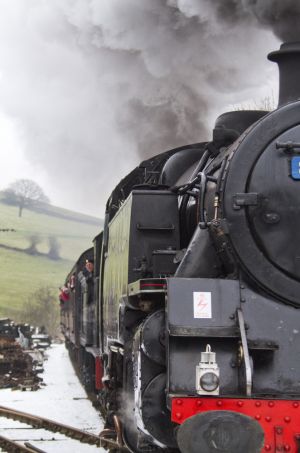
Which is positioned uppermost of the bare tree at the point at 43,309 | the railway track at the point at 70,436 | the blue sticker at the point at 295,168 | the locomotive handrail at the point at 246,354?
the bare tree at the point at 43,309

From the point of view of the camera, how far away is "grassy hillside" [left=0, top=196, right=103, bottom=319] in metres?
36.7

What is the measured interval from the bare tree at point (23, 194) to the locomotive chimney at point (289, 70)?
39104mm

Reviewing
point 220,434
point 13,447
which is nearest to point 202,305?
point 220,434

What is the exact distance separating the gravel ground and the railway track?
8 centimetres

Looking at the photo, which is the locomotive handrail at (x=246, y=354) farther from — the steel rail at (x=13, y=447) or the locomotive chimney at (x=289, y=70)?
the steel rail at (x=13, y=447)

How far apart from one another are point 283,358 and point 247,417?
0.57m

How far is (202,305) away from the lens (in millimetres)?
5000

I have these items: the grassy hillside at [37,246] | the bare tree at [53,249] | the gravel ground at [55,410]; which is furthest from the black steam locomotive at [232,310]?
the bare tree at [53,249]

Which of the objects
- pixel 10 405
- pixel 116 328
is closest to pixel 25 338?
pixel 10 405

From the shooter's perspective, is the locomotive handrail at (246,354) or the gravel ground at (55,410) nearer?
the locomotive handrail at (246,354)

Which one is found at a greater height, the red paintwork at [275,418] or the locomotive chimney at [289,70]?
the locomotive chimney at [289,70]

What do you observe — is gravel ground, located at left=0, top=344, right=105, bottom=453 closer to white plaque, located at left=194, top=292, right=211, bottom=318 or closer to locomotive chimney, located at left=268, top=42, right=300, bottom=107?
white plaque, located at left=194, top=292, right=211, bottom=318

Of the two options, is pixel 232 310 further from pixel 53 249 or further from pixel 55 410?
pixel 53 249

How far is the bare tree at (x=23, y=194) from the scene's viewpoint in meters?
46.2
